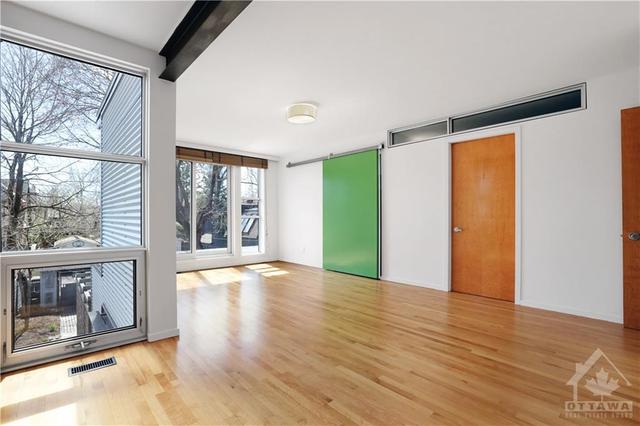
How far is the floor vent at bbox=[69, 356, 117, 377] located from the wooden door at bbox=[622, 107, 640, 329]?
188 inches

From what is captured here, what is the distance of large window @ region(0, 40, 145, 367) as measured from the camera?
2.35m

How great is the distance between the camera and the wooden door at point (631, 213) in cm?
303

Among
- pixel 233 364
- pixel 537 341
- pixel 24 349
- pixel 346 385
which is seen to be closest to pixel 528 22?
pixel 537 341

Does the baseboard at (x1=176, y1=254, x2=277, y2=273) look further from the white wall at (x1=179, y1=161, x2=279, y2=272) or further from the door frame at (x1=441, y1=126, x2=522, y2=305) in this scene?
the door frame at (x1=441, y1=126, x2=522, y2=305)

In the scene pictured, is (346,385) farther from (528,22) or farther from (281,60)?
(528,22)

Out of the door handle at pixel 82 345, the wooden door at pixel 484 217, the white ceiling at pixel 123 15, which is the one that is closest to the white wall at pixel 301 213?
the wooden door at pixel 484 217

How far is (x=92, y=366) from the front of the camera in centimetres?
234

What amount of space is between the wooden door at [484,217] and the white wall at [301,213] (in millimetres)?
2971

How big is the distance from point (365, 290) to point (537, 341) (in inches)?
92.6

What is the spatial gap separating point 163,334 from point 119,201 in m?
1.32

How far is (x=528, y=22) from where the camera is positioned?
2.39 meters

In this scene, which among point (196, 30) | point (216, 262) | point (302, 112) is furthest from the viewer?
point (216, 262)

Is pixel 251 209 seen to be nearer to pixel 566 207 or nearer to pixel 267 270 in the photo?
pixel 267 270

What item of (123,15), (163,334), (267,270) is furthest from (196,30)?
(267,270)
